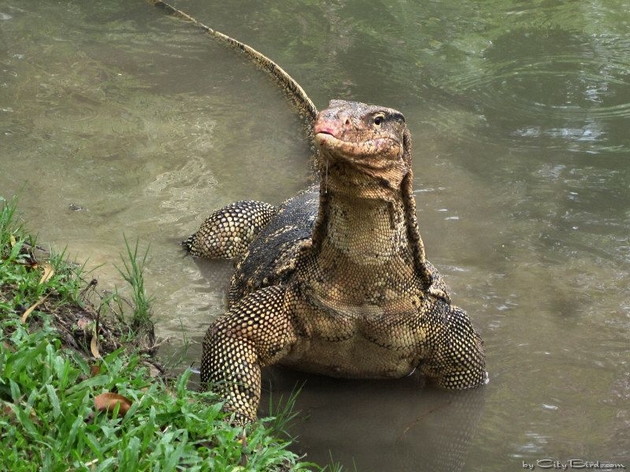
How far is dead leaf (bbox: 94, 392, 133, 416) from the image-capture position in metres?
3.92

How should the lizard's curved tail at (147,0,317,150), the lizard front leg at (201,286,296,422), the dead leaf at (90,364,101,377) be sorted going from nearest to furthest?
the dead leaf at (90,364,101,377), the lizard front leg at (201,286,296,422), the lizard's curved tail at (147,0,317,150)

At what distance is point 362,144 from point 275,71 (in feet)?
18.4

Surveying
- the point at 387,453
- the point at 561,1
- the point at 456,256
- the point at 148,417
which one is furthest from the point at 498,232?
the point at 561,1

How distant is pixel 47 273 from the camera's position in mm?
5113

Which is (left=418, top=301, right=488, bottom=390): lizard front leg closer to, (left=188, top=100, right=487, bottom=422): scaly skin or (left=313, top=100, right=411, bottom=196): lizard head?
(left=188, top=100, right=487, bottom=422): scaly skin

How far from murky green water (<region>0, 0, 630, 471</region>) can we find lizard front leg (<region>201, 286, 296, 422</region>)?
0.41 m

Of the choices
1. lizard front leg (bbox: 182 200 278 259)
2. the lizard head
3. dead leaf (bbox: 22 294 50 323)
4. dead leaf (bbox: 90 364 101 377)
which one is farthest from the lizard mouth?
lizard front leg (bbox: 182 200 278 259)

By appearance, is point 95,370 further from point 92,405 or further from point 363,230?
point 363,230

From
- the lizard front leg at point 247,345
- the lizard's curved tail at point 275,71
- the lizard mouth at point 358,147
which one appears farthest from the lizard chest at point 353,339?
the lizard's curved tail at point 275,71

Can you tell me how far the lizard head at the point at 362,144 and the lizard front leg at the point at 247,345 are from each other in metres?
1.03

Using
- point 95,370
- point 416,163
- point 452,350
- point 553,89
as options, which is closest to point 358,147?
point 95,370

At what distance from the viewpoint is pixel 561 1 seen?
41.1 ft

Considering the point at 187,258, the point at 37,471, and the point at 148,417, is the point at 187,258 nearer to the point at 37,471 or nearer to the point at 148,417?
the point at 148,417

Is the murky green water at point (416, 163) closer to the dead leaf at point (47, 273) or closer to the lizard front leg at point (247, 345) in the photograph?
the lizard front leg at point (247, 345)
